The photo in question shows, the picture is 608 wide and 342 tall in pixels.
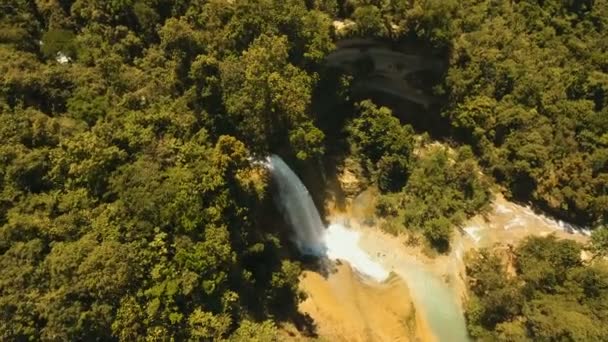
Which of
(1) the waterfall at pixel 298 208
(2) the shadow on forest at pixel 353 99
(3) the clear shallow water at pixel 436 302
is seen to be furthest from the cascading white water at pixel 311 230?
(3) the clear shallow water at pixel 436 302

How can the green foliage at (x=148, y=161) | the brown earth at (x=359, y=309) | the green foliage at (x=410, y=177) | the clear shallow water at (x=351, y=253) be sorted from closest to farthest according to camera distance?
the green foliage at (x=148, y=161) < the brown earth at (x=359, y=309) < the clear shallow water at (x=351, y=253) < the green foliage at (x=410, y=177)

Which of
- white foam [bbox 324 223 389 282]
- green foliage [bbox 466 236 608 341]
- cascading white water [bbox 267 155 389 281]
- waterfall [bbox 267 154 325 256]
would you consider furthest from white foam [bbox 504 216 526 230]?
waterfall [bbox 267 154 325 256]

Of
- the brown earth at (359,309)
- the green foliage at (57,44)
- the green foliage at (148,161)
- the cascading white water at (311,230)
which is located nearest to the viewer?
the green foliage at (148,161)

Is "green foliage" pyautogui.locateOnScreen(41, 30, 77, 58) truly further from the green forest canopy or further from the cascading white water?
the cascading white water

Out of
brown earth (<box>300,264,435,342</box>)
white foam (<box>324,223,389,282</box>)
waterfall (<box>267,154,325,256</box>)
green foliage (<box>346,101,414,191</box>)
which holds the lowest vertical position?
brown earth (<box>300,264,435,342</box>)

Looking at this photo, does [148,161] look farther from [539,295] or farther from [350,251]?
[539,295]

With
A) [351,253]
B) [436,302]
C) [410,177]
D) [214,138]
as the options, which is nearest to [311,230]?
[351,253]

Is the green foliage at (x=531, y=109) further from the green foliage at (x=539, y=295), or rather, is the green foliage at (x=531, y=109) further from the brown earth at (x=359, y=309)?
the brown earth at (x=359, y=309)
